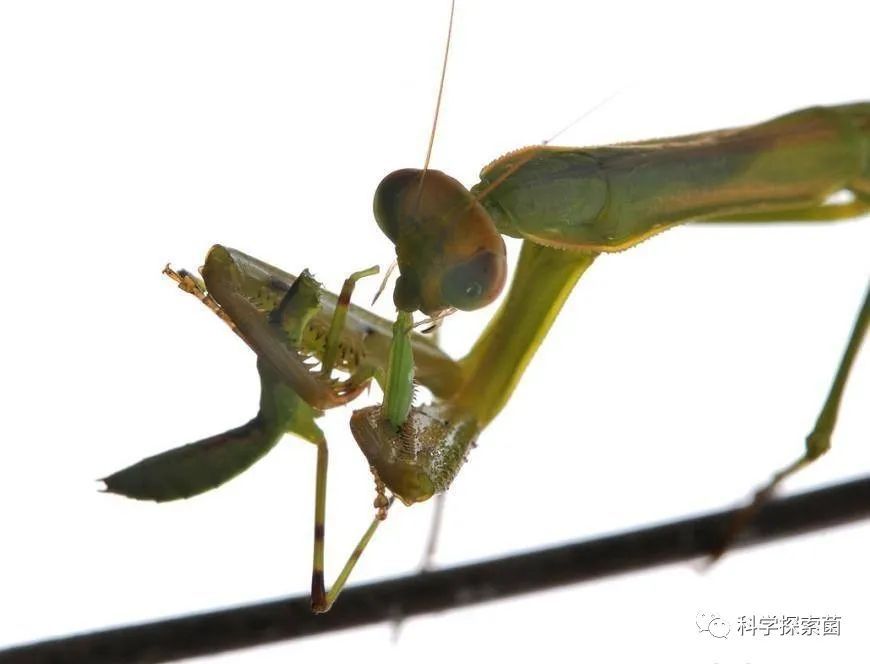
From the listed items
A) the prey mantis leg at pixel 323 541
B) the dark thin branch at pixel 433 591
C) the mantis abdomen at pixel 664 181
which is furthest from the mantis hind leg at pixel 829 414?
the prey mantis leg at pixel 323 541

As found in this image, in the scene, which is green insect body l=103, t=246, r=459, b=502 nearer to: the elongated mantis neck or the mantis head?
the mantis head

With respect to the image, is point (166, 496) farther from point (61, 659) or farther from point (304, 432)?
point (61, 659)


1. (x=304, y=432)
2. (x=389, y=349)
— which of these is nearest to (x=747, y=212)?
(x=389, y=349)

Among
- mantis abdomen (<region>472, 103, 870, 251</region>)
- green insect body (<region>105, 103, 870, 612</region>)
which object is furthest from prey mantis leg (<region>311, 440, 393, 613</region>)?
mantis abdomen (<region>472, 103, 870, 251</region>)

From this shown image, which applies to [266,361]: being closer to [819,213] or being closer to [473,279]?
[473,279]

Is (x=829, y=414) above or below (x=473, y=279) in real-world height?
below

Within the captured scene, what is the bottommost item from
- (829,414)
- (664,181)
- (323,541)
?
(829,414)

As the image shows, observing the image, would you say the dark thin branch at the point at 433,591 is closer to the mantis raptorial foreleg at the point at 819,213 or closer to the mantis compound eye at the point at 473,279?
the mantis compound eye at the point at 473,279

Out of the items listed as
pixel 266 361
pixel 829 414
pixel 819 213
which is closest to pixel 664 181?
pixel 819 213
